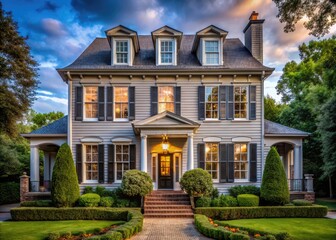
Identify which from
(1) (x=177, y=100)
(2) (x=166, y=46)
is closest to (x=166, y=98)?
(1) (x=177, y=100)

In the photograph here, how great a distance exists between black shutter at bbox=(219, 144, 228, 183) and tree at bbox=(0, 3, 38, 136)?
13066mm

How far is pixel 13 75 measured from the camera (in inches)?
790

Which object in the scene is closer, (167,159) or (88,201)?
(88,201)

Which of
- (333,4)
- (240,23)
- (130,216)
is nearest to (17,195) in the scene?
(130,216)

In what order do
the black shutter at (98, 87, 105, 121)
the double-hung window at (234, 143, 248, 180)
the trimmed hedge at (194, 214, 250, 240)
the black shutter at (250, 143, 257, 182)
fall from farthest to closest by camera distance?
the double-hung window at (234, 143, 248, 180) < the black shutter at (98, 87, 105, 121) < the black shutter at (250, 143, 257, 182) < the trimmed hedge at (194, 214, 250, 240)

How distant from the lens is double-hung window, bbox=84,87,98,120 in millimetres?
19016

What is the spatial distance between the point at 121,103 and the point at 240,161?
7989 millimetres

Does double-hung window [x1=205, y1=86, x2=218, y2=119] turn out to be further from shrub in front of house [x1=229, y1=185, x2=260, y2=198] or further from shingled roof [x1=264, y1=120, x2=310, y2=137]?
shrub in front of house [x1=229, y1=185, x2=260, y2=198]

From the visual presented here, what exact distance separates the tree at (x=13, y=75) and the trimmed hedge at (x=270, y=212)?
1338 centimetres

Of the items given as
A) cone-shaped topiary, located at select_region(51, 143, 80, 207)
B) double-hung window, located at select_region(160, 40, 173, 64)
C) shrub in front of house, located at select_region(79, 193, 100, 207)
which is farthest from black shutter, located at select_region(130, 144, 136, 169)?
double-hung window, located at select_region(160, 40, 173, 64)

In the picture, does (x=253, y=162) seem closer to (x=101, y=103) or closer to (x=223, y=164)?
(x=223, y=164)

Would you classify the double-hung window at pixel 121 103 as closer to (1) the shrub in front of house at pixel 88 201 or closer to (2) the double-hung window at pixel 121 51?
(2) the double-hung window at pixel 121 51

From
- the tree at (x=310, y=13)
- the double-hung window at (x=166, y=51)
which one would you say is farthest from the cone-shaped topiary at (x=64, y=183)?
the tree at (x=310, y=13)

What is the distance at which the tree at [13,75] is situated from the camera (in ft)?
62.8
